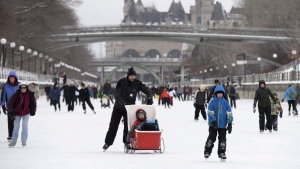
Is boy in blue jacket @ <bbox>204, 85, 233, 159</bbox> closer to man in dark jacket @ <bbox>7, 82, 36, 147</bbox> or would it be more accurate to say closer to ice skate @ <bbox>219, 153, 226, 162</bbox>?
ice skate @ <bbox>219, 153, 226, 162</bbox>

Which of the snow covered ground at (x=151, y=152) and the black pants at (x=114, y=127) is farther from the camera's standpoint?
the black pants at (x=114, y=127)

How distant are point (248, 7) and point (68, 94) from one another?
6718cm

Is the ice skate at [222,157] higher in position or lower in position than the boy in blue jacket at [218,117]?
lower

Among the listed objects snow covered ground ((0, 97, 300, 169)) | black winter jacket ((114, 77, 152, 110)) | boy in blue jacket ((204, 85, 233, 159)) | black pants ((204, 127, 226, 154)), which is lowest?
snow covered ground ((0, 97, 300, 169))

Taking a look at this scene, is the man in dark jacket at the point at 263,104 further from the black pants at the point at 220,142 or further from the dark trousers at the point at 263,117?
the black pants at the point at 220,142

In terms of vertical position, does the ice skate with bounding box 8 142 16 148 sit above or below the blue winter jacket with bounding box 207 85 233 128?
below

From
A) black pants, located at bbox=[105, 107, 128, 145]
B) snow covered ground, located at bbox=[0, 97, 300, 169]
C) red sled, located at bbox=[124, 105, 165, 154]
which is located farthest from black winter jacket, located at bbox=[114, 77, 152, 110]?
snow covered ground, located at bbox=[0, 97, 300, 169]

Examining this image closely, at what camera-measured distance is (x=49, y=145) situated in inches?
643

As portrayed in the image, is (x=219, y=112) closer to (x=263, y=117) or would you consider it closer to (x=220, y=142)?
(x=220, y=142)

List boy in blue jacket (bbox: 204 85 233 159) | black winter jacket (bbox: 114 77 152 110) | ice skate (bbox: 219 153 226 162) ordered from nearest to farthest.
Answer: ice skate (bbox: 219 153 226 162) → boy in blue jacket (bbox: 204 85 233 159) → black winter jacket (bbox: 114 77 152 110)

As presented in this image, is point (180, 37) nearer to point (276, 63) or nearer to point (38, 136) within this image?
point (276, 63)

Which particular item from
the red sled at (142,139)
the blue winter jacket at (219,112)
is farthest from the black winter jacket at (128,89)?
the blue winter jacket at (219,112)

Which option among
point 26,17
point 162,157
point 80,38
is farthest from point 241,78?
point 162,157

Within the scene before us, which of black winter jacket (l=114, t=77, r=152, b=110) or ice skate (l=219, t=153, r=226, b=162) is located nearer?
ice skate (l=219, t=153, r=226, b=162)
